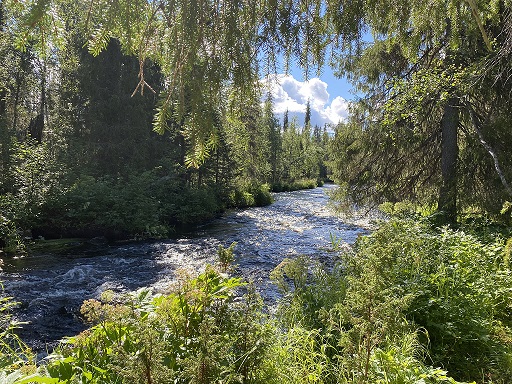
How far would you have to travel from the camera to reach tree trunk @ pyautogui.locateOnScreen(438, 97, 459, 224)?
23.5 ft

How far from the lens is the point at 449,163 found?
7.45m

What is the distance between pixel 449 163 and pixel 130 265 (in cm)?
861

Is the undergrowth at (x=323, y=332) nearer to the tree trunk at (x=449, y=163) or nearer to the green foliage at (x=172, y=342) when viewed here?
the green foliage at (x=172, y=342)

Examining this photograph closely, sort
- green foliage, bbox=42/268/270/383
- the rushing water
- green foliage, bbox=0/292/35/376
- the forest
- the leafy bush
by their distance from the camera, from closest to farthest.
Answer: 1. green foliage, bbox=0/292/35/376
2. green foliage, bbox=42/268/270/383
3. the forest
4. the rushing water
5. the leafy bush

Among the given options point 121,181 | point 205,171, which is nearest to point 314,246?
point 121,181

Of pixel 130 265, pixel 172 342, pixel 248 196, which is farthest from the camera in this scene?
pixel 248 196

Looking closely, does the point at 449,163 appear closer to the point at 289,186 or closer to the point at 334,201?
the point at 334,201

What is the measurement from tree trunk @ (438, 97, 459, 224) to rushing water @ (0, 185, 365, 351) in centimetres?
272

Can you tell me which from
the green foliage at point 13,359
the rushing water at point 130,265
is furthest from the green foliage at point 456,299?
the green foliage at point 13,359

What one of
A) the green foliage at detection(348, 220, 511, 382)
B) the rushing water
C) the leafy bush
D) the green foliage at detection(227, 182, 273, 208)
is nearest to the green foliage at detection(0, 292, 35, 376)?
the rushing water

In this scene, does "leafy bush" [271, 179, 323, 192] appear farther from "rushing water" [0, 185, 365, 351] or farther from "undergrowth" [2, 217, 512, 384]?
"undergrowth" [2, 217, 512, 384]

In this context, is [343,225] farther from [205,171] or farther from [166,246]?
[205,171]

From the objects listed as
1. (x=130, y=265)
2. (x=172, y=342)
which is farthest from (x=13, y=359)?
(x=130, y=265)

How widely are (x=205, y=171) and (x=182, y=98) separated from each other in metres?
20.2
